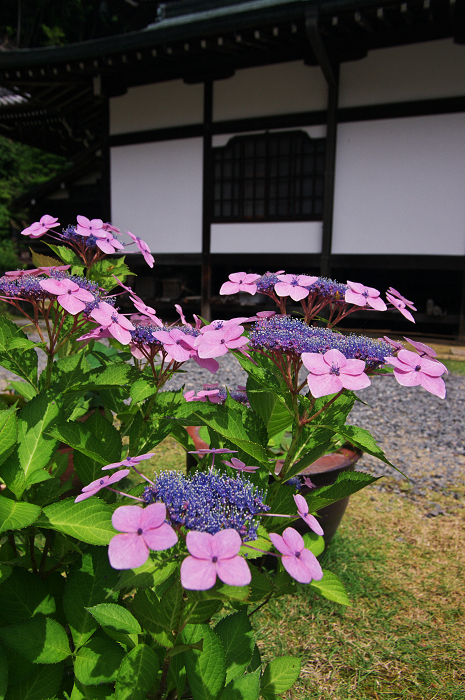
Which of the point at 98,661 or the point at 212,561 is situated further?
the point at 98,661

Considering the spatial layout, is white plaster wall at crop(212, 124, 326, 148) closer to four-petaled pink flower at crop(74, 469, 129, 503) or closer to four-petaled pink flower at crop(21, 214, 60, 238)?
four-petaled pink flower at crop(21, 214, 60, 238)

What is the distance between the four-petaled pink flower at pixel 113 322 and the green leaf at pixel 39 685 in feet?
2.03

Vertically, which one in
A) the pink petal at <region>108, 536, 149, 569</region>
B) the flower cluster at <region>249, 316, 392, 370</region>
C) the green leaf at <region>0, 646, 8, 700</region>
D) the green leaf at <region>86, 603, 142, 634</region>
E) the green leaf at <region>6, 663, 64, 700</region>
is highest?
the flower cluster at <region>249, 316, 392, 370</region>

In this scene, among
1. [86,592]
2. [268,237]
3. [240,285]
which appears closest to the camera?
[86,592]

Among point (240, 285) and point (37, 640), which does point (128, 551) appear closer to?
point (37, 640)

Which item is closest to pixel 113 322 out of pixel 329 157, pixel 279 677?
pixel 279 677

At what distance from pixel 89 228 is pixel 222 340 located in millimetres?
601

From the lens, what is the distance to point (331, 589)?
798 mm

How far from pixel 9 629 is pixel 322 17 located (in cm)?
685

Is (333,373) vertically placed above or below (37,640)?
above

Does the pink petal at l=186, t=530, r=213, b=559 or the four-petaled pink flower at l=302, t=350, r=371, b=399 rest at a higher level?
the four-petaled pink flower at l=302, t=350, r=371, b=399

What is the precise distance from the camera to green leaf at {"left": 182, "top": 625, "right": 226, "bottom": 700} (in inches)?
27.7

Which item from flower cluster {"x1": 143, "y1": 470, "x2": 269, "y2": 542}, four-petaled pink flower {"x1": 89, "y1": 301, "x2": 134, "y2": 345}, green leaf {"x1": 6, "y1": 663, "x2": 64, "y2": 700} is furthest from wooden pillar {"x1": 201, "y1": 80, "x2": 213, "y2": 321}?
flower cluster {"x1": 143, "y1": 470, "x2": 269, "y2": 542}

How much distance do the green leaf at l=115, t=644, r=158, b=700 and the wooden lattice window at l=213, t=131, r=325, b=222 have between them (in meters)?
7.00
